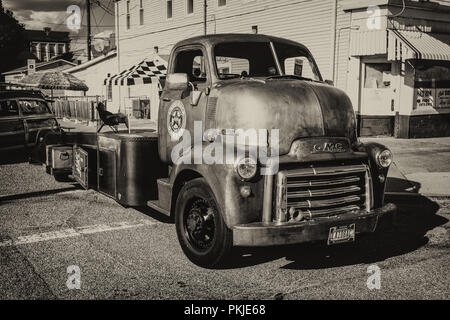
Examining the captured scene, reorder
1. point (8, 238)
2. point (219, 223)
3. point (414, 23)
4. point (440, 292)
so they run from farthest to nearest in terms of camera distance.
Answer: point (414, 23)
point (8, 238)
point (219, 223)
point (440, 292)

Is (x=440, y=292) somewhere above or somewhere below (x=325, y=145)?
below

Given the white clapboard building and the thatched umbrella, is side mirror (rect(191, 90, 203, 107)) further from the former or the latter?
the thatched umbrella

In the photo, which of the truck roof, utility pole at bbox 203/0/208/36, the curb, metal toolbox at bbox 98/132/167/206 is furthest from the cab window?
utility pole at bbox 203/0/208/36

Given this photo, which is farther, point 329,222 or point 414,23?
point 414,23

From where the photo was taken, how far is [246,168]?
4402 mm

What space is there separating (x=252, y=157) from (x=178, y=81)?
4.93 feet

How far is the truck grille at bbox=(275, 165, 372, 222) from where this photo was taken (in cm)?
442

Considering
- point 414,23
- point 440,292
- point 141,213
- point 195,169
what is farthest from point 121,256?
point 414,23

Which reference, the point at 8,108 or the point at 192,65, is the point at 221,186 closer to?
the point at 192,65

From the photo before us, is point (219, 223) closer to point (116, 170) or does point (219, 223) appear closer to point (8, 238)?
point (116, 170)

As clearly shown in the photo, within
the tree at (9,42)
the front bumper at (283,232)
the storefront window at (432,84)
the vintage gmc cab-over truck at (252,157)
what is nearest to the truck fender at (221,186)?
the vintage gmc cab-over truck at (252,157)
